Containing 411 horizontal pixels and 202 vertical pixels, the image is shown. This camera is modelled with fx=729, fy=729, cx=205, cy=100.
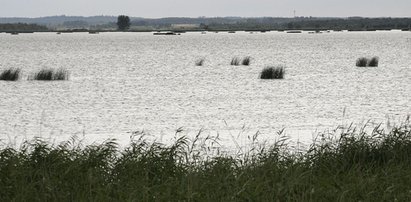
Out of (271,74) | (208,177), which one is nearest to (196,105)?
(271,74)

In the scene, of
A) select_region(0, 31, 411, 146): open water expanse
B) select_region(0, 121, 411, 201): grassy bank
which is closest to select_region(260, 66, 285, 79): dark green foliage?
select_region(0, 31, 411, 146): open water expanse

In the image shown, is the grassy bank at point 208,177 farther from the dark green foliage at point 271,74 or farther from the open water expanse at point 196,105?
the dark green foliage at point 271,74

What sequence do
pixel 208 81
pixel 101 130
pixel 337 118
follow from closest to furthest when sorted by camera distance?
pixel 101 130, pixel 337 118, pixel 208 81

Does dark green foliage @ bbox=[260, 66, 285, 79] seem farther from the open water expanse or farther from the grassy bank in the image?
the grassy bank

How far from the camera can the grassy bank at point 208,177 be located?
10539 mm

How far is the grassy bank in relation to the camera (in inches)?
415

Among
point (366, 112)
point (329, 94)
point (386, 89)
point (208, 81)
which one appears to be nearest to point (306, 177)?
point (366, 112)

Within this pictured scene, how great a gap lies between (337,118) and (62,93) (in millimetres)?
19183

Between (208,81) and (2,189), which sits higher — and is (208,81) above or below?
below

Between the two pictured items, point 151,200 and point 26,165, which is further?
point 26,165

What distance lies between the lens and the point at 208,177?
38.9 feet

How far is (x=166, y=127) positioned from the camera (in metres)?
27.1

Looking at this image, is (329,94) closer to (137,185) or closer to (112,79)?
(112,79)

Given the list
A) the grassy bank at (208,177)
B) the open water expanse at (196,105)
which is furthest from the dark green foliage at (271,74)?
the grassy bank at (208,177)
